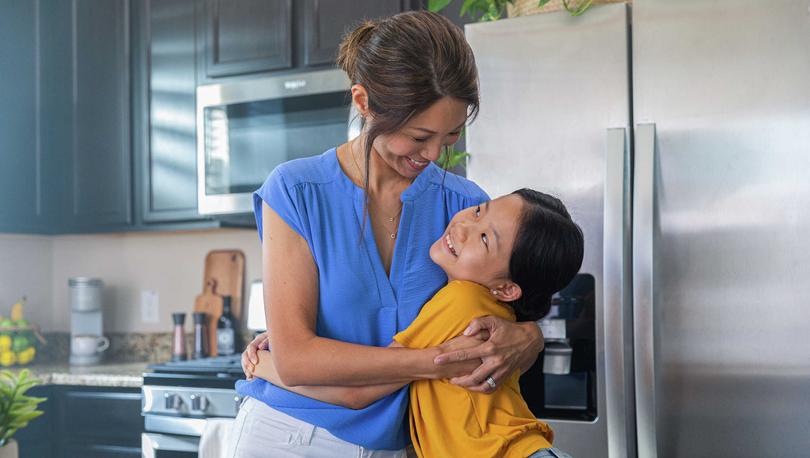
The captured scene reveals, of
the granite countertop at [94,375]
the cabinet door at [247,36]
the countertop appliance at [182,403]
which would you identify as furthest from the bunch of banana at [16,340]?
the cabinet door at [247,36]

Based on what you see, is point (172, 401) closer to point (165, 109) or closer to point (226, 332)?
point (226, 332)

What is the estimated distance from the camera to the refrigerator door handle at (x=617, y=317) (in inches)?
74.5

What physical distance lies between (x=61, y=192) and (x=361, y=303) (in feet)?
9.37

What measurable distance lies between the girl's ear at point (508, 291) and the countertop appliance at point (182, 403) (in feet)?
5.59

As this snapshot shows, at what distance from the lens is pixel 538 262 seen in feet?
4.56

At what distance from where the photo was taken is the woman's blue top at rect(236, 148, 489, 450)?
129cm

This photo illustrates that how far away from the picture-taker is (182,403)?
300 centimetres

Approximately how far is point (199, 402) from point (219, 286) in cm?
90

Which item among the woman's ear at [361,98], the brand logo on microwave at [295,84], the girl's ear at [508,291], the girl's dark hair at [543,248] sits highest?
the brand logo on microwave at [295,84]

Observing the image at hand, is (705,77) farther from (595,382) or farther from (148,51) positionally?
(148,51)

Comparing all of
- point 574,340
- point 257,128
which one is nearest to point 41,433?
point 257,128

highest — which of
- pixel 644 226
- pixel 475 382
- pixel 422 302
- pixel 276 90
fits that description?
pixel 276 90

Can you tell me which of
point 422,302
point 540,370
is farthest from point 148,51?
point 422,302

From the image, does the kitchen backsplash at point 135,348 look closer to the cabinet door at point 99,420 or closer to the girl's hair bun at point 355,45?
the cabinet door at point 99,420
